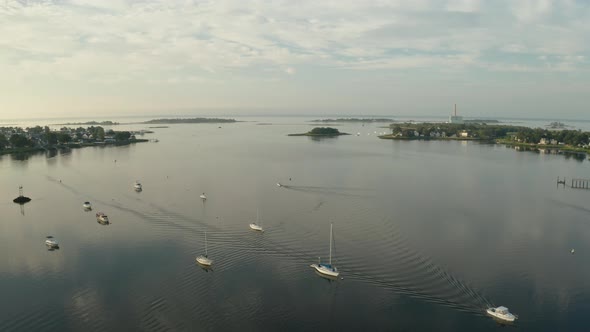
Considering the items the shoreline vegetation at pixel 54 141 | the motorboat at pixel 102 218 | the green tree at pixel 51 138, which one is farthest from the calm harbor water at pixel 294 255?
the green tree at pixel 51 138

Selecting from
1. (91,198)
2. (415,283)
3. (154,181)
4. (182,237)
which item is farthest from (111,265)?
(154,181)

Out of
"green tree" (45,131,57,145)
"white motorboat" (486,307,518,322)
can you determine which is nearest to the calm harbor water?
"white motorboat" (486,307,518,322)

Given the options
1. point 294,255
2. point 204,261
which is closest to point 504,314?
point 294,255

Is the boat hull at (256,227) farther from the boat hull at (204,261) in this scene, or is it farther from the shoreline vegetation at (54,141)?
the shoreline vegetation at (54,141)

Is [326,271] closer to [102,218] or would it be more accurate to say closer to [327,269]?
[327,269]

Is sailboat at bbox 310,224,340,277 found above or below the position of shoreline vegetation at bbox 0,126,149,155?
below

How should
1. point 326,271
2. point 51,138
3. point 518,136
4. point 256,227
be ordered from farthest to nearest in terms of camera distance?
point 518,136 → point 51,138 → point 256,227 → point 326,271

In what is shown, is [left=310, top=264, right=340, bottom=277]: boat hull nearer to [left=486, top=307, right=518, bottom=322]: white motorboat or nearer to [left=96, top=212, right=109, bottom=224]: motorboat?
[left=486, top=307, right=518, bottom=322]: white motorboat

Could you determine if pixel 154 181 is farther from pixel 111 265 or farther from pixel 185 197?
pixel 111 265
